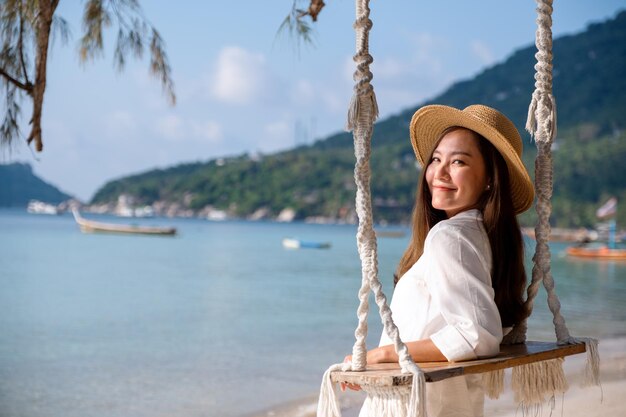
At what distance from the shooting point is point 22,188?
274ft

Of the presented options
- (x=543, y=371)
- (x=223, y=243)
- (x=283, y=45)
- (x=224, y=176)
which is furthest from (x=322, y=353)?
(x=224, y=176)

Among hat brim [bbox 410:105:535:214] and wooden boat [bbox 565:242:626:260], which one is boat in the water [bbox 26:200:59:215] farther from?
hat brim [bbox 410:105:535:214]

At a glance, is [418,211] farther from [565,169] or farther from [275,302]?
[565,169]

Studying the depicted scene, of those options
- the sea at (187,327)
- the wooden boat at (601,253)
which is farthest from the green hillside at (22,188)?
the wooden boat at (601,253)

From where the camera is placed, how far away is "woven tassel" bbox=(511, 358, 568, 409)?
1.85 meters

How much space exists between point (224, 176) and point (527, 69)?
26488mm

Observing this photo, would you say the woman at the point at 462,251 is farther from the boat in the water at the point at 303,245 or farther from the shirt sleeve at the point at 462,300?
the boat in the water at the point at 303,245

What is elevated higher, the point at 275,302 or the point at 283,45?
the point at 283,45

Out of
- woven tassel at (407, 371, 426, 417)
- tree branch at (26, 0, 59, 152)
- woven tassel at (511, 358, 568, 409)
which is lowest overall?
woven tassel at (511, 358, 568, 409)

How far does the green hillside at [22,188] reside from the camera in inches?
3221

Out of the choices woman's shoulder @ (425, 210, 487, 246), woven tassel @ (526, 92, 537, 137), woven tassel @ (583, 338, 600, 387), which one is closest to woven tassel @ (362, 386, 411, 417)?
woman's shoulder @ (425, 210, 487, 246)

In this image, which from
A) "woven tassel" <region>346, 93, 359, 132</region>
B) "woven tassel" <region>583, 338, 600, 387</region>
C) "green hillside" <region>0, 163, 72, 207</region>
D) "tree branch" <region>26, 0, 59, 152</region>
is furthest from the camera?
"green hillside" <region>0, 163, 72, 207</region>

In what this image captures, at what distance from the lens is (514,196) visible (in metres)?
1.92

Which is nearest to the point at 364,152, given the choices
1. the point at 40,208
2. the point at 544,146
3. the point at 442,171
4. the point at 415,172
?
the point at 442,171
